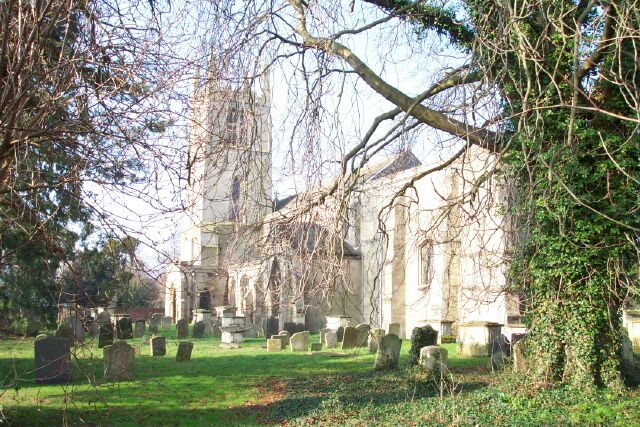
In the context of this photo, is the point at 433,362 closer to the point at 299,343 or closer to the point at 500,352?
the point at 500,352

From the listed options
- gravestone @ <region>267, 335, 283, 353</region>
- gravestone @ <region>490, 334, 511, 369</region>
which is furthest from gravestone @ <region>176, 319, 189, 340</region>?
gravestone @ <region>490, 334, 511, 369</region>

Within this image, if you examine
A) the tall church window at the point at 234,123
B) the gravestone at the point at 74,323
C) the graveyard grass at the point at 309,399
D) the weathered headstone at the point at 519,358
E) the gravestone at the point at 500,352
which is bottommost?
the graveyard grass at the point at 309,399

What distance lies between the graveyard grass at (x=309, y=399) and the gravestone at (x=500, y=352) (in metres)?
0.39

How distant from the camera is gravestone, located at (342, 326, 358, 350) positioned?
756 inches

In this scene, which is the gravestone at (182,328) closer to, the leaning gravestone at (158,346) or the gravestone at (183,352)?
the leaning gravestone at (158,346)

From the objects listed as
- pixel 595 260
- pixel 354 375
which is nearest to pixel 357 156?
pixel 595 260

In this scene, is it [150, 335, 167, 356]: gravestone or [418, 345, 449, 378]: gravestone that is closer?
[418, 345, 449, 378]: gravestone

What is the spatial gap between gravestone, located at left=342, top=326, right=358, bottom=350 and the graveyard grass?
3779 mm

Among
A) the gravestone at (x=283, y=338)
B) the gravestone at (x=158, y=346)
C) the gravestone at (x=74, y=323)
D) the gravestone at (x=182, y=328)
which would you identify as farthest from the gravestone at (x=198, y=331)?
the gravestone at (x=74, y=323)

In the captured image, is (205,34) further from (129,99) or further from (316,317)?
(316,317)

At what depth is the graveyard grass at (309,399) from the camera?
823 centimetres

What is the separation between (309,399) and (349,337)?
29.3 ft

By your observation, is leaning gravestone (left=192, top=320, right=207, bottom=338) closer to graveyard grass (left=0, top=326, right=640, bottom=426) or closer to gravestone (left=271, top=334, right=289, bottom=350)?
gravestone (left=271, top=334, right=289, bottom=350)

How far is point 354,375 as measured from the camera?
13.5 metres
